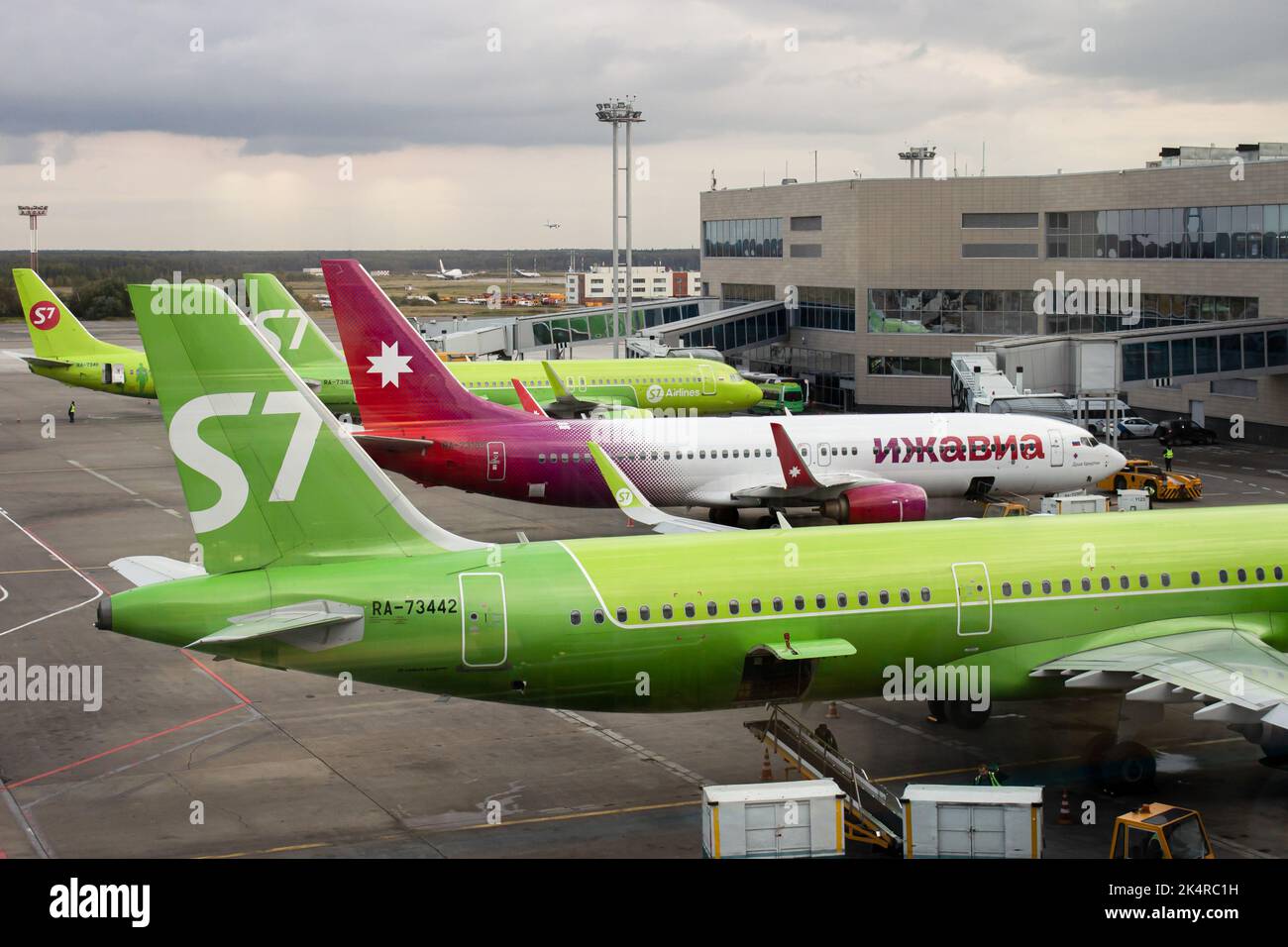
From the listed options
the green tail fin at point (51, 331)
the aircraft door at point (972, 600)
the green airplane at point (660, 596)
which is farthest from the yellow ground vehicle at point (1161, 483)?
the green tail fin at point (51, 331)

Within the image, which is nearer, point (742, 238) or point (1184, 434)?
point (1184, 434)

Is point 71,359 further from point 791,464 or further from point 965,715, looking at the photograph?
point 965,715

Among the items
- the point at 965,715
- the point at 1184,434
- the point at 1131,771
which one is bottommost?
the point at 1131,771

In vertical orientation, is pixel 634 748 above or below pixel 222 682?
below

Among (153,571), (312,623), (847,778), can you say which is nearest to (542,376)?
(153,571)

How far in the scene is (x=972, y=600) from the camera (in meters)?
25.7

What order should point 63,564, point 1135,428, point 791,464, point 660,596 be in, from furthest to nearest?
point 1135,428, point 63,564, point 791,464, point 660,596

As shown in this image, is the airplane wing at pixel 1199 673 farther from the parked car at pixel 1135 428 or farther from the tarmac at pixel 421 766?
the parked car at pixel 1135 428

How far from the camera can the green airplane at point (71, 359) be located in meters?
87.6

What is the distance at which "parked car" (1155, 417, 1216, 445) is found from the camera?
3066 inches

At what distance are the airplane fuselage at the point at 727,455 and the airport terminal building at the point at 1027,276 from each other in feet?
69.9

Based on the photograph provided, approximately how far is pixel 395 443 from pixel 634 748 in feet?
72.0

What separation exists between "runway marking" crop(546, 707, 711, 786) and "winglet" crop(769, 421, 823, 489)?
641 inches

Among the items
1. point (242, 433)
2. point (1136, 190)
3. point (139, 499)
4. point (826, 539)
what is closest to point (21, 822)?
point (242, 433)
